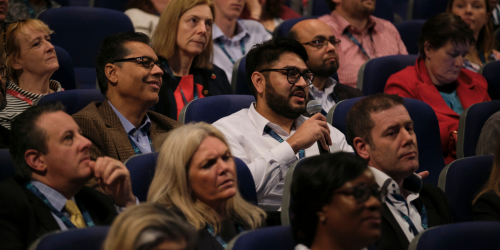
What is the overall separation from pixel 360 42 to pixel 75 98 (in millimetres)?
2141

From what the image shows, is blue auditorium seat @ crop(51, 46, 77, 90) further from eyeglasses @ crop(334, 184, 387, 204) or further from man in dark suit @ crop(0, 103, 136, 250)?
eyeglasses @ crop(334, 184, 387, 204)

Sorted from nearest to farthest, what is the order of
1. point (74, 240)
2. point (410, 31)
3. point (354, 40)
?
point (74, 240) → point (354, 40) → point (410, 31)

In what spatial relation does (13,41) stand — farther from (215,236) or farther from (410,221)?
(410,221)

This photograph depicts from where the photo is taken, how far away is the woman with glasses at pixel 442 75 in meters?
3.30

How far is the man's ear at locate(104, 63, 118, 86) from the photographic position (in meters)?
2.57

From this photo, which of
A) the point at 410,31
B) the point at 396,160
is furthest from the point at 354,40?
the point at 396,160

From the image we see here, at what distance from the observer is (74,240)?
140 centimetres

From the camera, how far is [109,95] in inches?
102

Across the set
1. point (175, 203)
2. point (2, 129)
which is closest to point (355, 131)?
point (175, 203)

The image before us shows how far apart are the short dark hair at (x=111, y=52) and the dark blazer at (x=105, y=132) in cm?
17

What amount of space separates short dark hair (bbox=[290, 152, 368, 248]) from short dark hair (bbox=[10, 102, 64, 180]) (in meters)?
0.81

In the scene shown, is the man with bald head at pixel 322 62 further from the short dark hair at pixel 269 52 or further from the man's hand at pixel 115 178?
the man's hand at pixel 115 178

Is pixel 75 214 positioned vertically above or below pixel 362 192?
below

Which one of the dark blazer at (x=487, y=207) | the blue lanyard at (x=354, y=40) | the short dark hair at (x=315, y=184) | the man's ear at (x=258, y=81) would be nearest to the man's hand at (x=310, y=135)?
the man's ear at (x=258, y=81)
